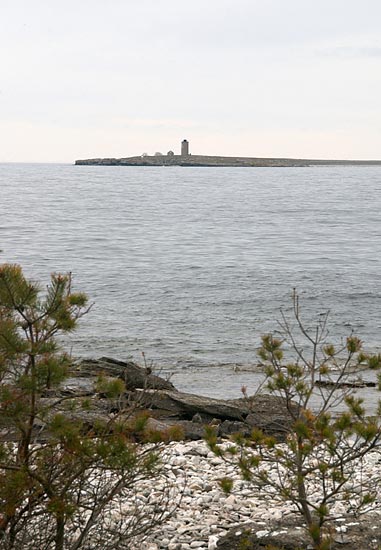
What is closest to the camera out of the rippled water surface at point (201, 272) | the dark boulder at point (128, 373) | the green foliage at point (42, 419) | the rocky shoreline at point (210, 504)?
the green foliage at point (42, 419)

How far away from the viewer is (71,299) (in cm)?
477

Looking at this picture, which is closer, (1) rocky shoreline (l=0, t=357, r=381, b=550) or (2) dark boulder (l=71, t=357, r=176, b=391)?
(1) rocky shoreline (l=0, t=357, r=381, b=550)

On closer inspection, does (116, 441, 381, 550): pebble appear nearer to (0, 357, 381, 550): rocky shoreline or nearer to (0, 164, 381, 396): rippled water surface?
(0, 357, 381, 550): rocky shoreline

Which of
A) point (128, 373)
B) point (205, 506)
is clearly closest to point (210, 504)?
point (205, 506)

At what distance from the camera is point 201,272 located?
2906 cm

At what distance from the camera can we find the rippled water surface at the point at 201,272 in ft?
56.9

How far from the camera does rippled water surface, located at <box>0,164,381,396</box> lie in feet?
56.9

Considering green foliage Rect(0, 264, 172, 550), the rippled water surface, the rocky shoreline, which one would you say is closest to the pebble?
the rocky shoreline

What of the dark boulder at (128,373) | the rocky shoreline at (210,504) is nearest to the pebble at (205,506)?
the rocky shoreline at (210,504)

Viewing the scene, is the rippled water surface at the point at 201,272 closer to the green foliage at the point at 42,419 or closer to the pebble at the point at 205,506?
the pebble at the point at 205,506

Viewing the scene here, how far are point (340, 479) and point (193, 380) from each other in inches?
366

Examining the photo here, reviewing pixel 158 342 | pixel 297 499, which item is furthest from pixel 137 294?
pixel 297 499

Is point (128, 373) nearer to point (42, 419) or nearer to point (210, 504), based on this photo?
point (210, 504)

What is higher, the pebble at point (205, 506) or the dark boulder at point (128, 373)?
the pebble at point (205, 506)
